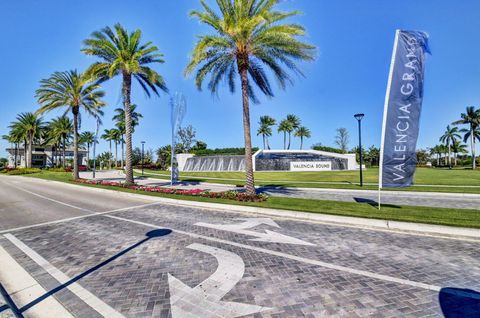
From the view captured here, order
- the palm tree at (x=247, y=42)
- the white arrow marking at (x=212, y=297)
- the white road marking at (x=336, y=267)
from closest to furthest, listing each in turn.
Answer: the white arrow marking at (x=212, y=297)
the white road marking at (x=336, y=267)
the palm tree at (x=247, y=42)

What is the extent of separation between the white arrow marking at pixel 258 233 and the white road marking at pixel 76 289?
424 centimetres

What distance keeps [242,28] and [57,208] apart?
541 inches

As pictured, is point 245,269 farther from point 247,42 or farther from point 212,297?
point 247,42

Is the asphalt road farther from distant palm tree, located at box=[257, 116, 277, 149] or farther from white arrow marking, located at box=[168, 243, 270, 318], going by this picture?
distant palm tree, located at box=[257, 116, 277, 149]

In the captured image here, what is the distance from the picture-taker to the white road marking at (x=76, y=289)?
3706 millimetres

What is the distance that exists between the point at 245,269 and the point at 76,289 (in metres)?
3.19

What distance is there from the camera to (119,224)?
9062mm

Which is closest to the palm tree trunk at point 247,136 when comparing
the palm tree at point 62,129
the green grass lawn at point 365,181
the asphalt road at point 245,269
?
the asphalt road at point 245,269

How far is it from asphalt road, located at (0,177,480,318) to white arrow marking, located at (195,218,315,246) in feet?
0.21

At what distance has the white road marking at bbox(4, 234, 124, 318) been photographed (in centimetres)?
371

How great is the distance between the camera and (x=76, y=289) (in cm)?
438

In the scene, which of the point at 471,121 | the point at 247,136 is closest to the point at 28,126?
the point at 247,136

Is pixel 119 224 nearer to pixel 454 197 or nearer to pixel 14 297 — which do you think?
pixel 14 297

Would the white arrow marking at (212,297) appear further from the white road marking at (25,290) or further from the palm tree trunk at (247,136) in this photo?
the palm tree trunk at (247,136)
